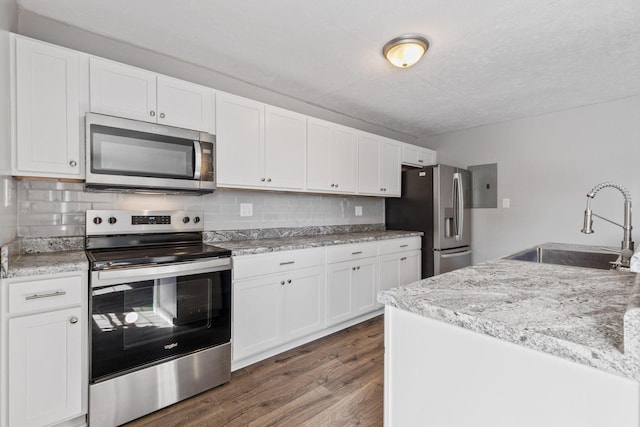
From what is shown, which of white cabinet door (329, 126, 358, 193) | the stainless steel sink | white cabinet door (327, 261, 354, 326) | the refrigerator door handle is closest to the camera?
the stainless steel sink

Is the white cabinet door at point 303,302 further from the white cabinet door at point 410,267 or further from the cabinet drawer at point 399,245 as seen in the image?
the white cabinet door at point 410,267

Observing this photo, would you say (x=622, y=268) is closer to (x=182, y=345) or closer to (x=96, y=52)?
(x=182, y=345)

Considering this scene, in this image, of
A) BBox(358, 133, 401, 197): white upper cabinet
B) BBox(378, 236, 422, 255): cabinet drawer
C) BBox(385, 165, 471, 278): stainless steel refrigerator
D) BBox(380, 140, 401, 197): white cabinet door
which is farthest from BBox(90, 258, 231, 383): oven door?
BBox(385, 165, 471, 278): stainless steel refrigerator

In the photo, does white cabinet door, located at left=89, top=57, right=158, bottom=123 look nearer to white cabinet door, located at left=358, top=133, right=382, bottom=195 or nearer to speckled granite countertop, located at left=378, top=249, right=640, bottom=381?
speckled granite countertop, located at left=378, top=249, right=640, bottom=381

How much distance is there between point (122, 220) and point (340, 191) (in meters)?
1.97

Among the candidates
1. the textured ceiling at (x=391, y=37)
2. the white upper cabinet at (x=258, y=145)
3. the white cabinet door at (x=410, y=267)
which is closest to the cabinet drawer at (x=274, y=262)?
the white upper cabinet at (x=258, y=145)

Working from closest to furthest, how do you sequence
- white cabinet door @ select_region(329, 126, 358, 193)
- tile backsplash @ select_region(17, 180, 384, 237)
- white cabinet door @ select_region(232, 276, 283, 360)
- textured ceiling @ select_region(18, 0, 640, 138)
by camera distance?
textured ceiling @ select_region(18, 0, 640, 138), tile backsplash @ select_region(17, 180, 384, 237), white cabinet door @ select_region(232, 276, 283, 360), white cabinet door @ select_region(329, 126, 358, 193)

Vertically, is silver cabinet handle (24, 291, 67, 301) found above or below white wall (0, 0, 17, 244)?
below

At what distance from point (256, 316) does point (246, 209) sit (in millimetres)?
1011

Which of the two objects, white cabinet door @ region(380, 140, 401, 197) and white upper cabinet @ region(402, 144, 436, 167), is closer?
white cabinet door @ region(380, 140, 401, 197)

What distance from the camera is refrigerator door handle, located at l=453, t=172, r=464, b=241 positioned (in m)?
3.83

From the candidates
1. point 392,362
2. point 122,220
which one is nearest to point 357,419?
point 392,362

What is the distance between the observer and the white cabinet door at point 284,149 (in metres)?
2.69

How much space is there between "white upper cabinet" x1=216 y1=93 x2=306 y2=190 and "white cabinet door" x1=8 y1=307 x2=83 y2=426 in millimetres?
1286
